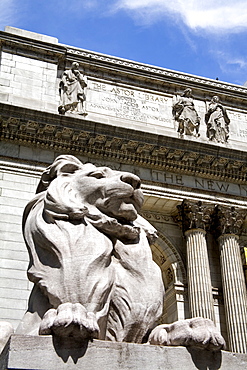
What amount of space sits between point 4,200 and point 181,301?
23.6ft

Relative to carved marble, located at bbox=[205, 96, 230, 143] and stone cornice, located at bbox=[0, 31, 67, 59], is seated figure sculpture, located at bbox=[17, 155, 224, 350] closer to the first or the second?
stone cornice, located at bbox=[0, 31, 67, 59]

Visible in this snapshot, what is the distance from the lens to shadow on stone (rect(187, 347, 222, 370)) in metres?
3.88

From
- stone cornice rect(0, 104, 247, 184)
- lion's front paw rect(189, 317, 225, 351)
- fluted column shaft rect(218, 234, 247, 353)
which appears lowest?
lion's front paw rect(189, 317, 225, 351)

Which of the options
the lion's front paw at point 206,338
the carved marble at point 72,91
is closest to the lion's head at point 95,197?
the lion's front paw at point 206,338

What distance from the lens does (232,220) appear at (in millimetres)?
20281

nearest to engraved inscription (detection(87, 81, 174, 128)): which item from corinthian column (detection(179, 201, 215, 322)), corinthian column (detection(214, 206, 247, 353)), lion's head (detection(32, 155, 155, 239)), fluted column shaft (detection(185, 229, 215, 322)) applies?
corinthian column (detection(179, 201, 215, 322))

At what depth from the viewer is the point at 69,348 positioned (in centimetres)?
363

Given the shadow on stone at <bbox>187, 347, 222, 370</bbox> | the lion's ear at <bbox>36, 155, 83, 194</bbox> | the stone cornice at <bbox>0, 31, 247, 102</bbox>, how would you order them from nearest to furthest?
the shadow on stone at <bbox>187, 347, 222, 370</bbox> < the lion's ear at <bbox>36, 155, 83, 194</bbox> < the stone cornice at <bbox>0, 31, 247, 102</bbox>

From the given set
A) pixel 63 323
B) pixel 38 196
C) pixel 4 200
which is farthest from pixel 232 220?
pixel 63 323

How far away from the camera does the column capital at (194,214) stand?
784 inches

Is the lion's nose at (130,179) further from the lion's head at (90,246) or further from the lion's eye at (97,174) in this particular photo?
the lion's eye at (97,174)

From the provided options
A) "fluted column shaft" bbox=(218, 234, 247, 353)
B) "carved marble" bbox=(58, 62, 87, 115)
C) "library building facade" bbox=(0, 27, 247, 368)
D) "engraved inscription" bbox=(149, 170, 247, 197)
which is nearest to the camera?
"fluted column shaft" bbox=(218, 234, 247, 353)

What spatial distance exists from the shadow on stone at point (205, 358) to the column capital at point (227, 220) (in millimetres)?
16524

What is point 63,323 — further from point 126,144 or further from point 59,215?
point 126,144
